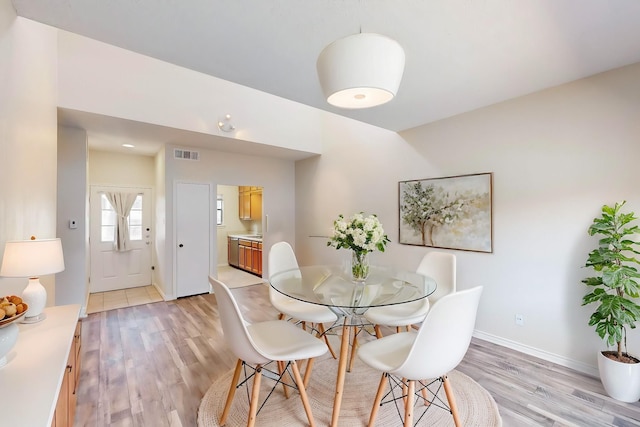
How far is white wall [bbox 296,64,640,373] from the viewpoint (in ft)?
7.91

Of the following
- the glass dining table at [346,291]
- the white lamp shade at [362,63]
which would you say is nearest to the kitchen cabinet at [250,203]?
the glass dining table at [346,291]

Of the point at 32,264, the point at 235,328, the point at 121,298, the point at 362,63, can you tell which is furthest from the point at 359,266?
the point at 121,298

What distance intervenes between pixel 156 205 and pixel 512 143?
5507mm

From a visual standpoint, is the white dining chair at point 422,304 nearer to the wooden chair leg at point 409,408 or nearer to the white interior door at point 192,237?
the wooden chair leg at point 409,408

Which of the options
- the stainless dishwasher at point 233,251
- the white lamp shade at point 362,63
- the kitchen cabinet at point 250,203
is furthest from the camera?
the stainless dishwasher at point 233,251

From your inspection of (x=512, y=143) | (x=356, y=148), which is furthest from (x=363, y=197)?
(x=512, y=143)

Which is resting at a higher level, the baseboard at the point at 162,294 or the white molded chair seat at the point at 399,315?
the white molded chair seat at the point at 399,315

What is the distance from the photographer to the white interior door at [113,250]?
5070 mm

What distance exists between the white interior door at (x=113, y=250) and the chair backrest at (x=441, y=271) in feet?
16.5

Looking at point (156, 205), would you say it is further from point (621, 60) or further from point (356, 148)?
point (621, 60)

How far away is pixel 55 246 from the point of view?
187 centimetres

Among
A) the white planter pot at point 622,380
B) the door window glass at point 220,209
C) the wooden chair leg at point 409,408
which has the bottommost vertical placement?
the white planter pot at point 622,380

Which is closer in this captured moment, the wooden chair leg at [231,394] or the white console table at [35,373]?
the white console table at [35,373]

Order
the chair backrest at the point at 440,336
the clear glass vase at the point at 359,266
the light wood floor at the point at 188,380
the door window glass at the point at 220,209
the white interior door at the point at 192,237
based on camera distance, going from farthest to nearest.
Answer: the door window glass at the point at 220,209
the white interior door at the point at 192,237
the clear glass vase at the point at 359,266
the light wood floor at the point at 188,380
the chair backrest at the point at 440,336
